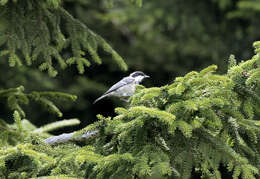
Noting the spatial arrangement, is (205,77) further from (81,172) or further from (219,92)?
(81,172)

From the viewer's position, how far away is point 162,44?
1324 centimetres

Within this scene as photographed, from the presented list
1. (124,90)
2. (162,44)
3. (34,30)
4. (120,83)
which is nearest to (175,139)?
(34,30)

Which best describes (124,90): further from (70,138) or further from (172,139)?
(172,139)

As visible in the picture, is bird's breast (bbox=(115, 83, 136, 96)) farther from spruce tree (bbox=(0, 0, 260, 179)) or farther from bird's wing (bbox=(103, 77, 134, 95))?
spruce tree (bbox=(0, 0, 260, 179))

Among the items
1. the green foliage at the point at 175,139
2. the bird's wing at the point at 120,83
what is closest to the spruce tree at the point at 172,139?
the green foliage at the point at 175,139

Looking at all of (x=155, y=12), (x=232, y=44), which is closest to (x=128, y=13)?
(x=155, y=12)

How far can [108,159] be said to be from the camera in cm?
286

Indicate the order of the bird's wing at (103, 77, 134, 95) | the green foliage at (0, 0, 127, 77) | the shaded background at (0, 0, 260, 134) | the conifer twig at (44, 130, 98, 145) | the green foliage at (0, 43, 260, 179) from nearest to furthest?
the green foliage at (0, 43, 260, 179) → the conifer twig at (44, 130, 98, 145) → the green foliage at (0, 0, 127, 77) → the bird's wing at (103, 77, 134, 95) → the shaded background at (0, 0, 260, 134)

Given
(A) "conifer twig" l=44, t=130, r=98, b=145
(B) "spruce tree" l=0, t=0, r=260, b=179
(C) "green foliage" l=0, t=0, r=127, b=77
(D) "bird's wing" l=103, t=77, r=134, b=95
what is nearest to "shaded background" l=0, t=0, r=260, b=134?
(D) "bird's wing" l=103, t=77, r=134, b=95

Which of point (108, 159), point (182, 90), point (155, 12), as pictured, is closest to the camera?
point (108, 159)

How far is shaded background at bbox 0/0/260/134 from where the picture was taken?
39.3 feet

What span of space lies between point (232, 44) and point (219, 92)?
977 cm

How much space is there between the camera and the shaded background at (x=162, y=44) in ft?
39.3

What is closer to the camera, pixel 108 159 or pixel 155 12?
pixel 108 159
